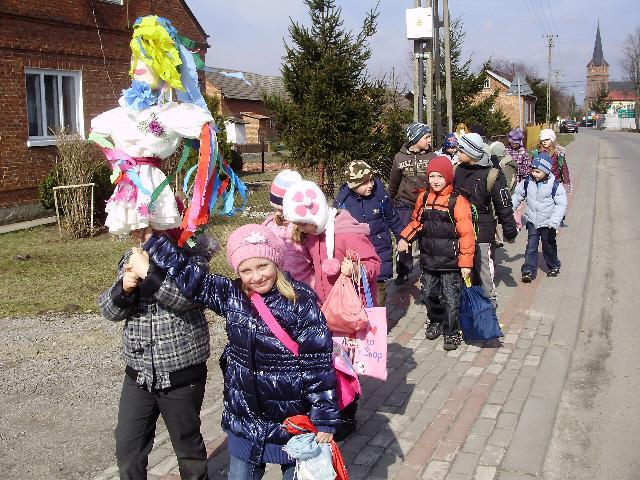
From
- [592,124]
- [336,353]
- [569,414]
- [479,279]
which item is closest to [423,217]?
[479,279]

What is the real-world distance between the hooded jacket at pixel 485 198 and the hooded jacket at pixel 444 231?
1.12 m

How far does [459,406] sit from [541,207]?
4376mm

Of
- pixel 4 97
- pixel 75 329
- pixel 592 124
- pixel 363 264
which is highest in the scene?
pixel 592 124

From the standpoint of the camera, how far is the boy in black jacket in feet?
23.3

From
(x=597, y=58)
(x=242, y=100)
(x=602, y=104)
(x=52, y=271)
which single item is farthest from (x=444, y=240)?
(x=597, y=58)

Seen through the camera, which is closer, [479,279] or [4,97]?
[479,279]

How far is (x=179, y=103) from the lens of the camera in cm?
331

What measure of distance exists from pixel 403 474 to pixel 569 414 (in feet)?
4.95

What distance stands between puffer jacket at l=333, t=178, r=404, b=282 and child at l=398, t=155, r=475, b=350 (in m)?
0.18

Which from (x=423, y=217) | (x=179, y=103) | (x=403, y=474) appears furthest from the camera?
(x=423, y=217)

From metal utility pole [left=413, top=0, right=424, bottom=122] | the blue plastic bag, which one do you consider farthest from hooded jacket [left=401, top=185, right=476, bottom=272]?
metal utility pole [left=413, top=0, right=424, bottom=122]

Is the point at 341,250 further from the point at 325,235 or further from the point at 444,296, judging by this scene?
the point at 444,296

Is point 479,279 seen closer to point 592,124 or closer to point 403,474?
point 403,474

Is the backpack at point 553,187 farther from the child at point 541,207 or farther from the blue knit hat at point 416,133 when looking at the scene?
the blue knit hat at point 416,133
